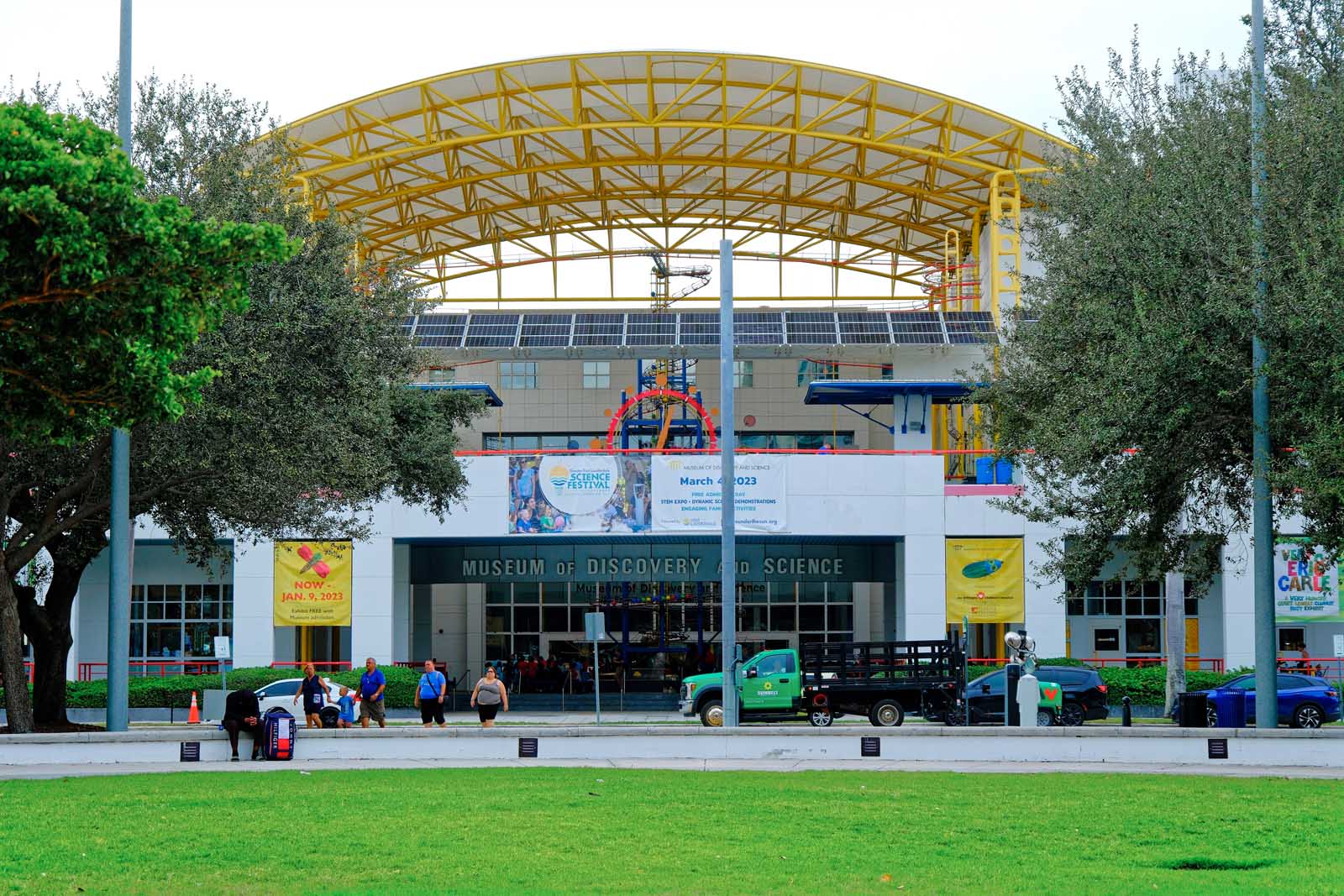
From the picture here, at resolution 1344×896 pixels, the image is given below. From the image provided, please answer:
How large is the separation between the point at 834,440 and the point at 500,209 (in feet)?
49.0

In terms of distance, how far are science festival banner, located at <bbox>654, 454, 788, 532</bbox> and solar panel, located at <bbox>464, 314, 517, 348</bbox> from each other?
1418 cm

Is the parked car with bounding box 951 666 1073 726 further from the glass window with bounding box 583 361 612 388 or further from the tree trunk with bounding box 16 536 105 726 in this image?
the glass window with bounding box 583 361 612 388

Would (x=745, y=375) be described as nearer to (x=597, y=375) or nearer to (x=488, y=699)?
(x=597, y=375)

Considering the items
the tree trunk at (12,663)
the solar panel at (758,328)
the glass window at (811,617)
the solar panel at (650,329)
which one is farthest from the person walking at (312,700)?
the glass window at (811,617)

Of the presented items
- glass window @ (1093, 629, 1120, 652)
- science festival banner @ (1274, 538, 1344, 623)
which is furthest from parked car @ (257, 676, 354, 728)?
science festival banner @ (1274, 538, 1344, 623)

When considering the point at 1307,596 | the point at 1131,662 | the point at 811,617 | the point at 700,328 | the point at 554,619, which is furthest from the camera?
the point at 700,328

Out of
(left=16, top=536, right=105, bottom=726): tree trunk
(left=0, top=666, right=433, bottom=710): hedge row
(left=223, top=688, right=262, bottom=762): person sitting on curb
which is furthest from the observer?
(left=0, top=666, right=433, bottom=710): hedge row

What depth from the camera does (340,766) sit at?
859 inches

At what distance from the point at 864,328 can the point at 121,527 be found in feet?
116

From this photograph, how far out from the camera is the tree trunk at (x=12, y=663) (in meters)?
23.8

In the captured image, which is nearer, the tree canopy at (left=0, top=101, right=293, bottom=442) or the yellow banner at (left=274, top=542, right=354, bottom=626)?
the tree canopy at (left=0, top=101, right=293, bottom=442)

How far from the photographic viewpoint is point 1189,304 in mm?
20516

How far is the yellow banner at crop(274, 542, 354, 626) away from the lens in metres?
41.9

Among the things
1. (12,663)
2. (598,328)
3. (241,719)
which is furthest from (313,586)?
(241,719)
